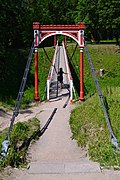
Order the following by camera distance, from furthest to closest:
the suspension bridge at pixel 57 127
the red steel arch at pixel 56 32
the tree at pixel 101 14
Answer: the tree at pixel 101 14
the red steel arch at pixel 56 32
the suspension bridge at pixel 57 127

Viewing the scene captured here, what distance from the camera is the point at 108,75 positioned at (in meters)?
22.3

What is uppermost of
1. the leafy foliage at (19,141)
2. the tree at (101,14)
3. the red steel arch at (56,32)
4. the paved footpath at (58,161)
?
the tree at (101,14)

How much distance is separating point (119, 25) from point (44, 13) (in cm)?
1158

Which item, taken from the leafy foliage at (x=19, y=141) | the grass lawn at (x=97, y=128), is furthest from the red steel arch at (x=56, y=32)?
the leafy foliage at (x=19, y=141)

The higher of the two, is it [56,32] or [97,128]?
[56,32]

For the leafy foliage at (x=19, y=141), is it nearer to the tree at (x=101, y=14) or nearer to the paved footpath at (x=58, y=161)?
the paved footpath at (x=58, y=161)

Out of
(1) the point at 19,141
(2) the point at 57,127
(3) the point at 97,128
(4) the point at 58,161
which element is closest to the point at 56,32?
(2) the point at 57,127

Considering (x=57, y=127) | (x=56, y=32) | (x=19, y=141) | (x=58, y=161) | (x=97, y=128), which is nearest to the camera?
(x=58, y=161)

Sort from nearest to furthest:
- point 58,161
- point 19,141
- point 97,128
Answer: point 58,161 < point 19,141 < point 97,128

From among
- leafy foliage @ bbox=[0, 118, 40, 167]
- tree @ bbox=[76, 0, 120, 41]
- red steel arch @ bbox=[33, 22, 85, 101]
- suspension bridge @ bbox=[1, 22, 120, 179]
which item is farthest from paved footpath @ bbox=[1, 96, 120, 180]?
tree @ bbox=[76, 0, 120, 41]

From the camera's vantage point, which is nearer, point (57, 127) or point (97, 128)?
point (97, 128)

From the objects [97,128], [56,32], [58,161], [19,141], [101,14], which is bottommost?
[58,161]

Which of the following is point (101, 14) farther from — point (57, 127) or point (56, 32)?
point (57, 127)

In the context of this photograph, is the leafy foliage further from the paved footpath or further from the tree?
the tree
